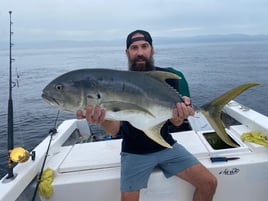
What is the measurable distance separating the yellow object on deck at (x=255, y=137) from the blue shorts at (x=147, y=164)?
850mm

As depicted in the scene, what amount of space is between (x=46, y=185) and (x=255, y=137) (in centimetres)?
234

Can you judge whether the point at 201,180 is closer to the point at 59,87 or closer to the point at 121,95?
the point at 121,95

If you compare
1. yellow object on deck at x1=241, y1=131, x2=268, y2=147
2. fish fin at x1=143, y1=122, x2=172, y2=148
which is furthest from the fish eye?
yellow object on deck at x1=241, y1=131, x2=268, y2=147

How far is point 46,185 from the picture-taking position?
3.02 metres

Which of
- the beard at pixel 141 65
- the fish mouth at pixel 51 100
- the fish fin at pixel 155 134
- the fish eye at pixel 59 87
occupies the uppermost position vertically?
the beard at pixel 141 65

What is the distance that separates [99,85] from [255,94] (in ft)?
44.3

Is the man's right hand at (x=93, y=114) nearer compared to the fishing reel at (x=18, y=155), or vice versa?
the man's right hand at (x=93, y=114)

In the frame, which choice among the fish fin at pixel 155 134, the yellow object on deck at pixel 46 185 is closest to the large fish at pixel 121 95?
the fish fin at pixel 155 134

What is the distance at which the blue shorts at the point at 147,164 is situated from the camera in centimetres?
291

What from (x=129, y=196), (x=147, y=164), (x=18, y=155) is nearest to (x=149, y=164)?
(x=147, y=164)

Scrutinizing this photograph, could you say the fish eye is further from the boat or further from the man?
the boat

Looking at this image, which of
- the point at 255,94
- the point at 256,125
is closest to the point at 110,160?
the point at 256,125

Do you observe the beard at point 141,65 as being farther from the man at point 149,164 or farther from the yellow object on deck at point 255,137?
the yellow object on deck at point 255,137

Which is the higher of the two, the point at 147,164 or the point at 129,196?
the point at 147,164
